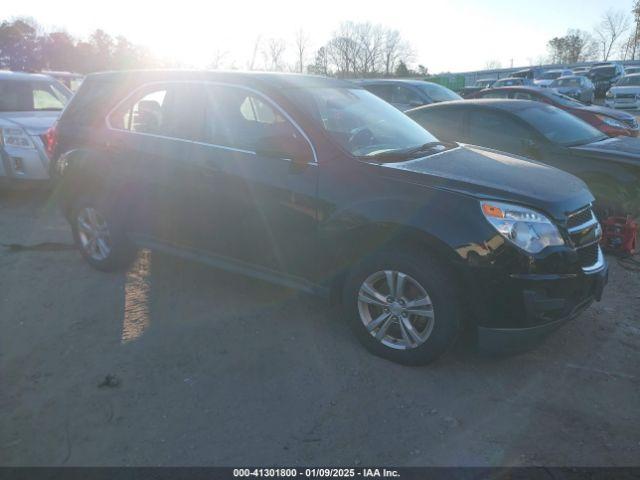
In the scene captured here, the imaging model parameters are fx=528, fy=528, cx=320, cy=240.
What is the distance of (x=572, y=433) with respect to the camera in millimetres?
2781

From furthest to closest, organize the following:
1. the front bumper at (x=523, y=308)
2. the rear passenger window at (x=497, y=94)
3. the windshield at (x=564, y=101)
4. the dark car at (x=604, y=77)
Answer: the dark car at (x=604, y=77)
the rear passenger window at (x=497, y=94)
the windshield at (x=564, y=101)
the front bumper at (x=523, y=308)

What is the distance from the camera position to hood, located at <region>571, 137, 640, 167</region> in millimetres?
5812

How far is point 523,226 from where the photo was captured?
10.1 feet

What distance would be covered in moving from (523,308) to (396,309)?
0.76 m

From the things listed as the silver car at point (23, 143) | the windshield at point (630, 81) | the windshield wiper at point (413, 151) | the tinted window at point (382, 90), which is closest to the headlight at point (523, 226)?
the windshield wiper at point (413, 151)

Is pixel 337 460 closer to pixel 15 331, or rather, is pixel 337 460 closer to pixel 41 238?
pixel 15 331

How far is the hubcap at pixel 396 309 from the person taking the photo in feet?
10.8

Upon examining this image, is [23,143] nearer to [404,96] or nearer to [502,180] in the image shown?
[502,180]

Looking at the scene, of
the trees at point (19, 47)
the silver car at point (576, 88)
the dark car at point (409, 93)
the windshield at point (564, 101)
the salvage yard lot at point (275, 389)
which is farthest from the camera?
the trees at point (19, 47)

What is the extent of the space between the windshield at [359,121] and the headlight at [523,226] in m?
1.02

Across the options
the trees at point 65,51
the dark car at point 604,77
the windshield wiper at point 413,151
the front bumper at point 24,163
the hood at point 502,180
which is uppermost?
the trees at point 65,51

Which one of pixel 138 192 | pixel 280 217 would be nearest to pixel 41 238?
pixel 138 192

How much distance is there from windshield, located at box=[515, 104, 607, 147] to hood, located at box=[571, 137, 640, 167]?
0.16 m

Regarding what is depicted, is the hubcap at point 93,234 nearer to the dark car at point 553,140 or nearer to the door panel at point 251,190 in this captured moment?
the door panel at point 251,190
